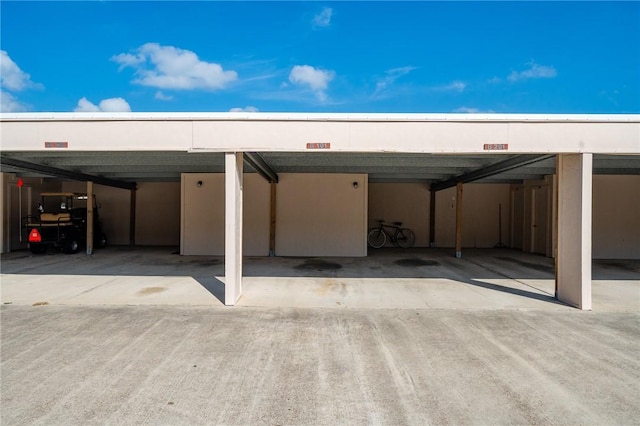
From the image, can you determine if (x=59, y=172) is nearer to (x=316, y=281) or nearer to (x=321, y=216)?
(x=321, y=216)

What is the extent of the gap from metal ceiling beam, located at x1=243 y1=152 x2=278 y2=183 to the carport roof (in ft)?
0.43

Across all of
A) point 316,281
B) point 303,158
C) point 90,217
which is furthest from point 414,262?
point 90,217

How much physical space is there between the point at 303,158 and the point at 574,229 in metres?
4.72

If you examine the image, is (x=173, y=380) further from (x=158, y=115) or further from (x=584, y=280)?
(x=584, y=280)

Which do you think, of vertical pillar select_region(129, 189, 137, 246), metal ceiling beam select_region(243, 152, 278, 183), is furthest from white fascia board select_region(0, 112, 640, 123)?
vertical pillar select_region(129, 189, 137, 246)

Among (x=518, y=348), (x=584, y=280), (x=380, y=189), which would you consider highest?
(x=380, y=189)

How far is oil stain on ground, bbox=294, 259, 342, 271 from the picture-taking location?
8.46 metres

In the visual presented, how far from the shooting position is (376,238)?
43.1ft

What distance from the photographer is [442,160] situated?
7.58 meters

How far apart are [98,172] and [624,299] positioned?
12.2 meters

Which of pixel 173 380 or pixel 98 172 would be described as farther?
pixel 98 172

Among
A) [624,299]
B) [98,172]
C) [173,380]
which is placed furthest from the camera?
[98,172]

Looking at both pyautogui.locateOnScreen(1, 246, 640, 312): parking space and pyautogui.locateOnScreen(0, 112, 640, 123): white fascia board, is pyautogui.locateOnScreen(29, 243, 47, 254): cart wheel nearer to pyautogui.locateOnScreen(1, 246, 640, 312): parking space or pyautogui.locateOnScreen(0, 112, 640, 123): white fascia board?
pyautogui.locateOnScreen(1, 246, 640, 312): parking space

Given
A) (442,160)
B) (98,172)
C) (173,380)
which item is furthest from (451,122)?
(98,172)
